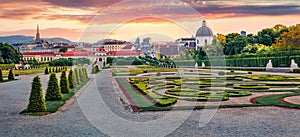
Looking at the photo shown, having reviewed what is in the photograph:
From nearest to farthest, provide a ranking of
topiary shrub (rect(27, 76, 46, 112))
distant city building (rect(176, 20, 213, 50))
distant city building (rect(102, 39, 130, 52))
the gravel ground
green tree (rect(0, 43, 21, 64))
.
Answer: the gravel ground, topiary shrub (rect(27, 76, 46, 112)), green tree (rect(0, 43, 21, 64)), distant city building (rect(102, 39, 130, 52)), distant city building (rect(176, 20, 213, 50))

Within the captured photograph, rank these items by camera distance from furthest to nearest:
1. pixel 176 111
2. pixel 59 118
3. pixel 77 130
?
1. pixel 176 111
2. pixel 59 118
3. pixel 77 130

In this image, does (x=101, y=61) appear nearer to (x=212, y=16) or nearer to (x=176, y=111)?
(x=212, y=16)

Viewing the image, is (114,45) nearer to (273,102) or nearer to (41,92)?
(273,102)

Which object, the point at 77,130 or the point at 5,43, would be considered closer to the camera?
the point at 77,130

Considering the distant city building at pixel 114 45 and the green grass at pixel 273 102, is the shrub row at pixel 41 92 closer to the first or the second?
the green grass at pixel 273 102

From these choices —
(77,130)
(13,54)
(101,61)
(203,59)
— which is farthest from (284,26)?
(77,130)

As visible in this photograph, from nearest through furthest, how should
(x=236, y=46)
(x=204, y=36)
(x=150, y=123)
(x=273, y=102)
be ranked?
(x=150, y=123)
(x=273, y=102)
(x=236, y=46)
(x=204, y=36)

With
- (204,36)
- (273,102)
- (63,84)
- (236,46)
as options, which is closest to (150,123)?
(273,102)

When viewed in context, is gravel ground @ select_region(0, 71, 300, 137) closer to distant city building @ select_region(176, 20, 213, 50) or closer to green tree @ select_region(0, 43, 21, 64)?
green tree @ select_region(0, 43, 21, 64)

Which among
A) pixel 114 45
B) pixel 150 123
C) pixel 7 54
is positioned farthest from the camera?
pixel 114 45

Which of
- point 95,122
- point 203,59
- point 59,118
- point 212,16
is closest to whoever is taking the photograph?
point 95,122

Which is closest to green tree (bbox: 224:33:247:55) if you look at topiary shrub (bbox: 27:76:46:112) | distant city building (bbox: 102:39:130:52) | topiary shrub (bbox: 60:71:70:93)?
distant city building (bbox: 102:39:130:52)
